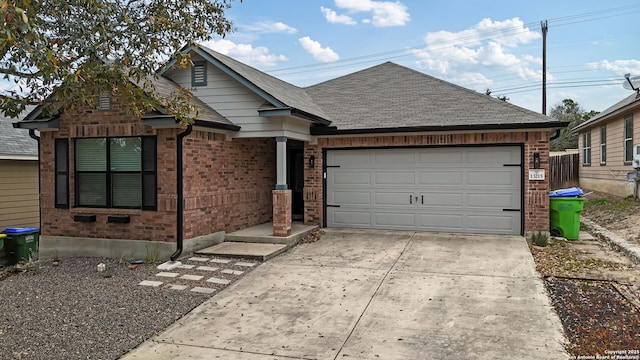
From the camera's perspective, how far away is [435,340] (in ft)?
15.6

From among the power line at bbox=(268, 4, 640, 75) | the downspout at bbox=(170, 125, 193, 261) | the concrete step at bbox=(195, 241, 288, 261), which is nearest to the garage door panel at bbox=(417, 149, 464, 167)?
the concrete step at bbox=(195, 241, 288, 261)

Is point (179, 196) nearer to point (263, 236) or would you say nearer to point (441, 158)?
Answer: point (263, 236)

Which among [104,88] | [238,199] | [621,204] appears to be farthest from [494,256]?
[621,204]

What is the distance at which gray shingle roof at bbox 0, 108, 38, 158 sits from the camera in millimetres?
12465

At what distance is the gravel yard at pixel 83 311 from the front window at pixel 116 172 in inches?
60.3

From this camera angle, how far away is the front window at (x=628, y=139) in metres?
15.3

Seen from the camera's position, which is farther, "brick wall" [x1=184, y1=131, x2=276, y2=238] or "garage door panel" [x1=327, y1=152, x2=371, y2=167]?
"garage door panel" [x1=327, y1=152, x2=371, y2=167]

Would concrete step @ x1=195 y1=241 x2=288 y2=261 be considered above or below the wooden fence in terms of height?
below

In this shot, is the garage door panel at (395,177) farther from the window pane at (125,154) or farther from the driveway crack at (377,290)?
the window pane at (125,154)

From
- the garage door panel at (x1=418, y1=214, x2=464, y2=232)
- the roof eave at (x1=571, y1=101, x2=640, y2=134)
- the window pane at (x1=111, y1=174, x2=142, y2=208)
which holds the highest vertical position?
the roof eave at (x1=571, y1=101, x2=640, y2=134)

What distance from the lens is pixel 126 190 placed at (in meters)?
9.09

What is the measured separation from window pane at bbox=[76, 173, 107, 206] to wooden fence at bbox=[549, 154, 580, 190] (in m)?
20.8

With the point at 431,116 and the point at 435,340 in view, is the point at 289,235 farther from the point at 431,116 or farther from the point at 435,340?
the point at 435,340

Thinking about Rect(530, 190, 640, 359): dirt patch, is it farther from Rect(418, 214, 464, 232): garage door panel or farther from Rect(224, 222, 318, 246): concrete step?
Rect(224, 222, 318, 246): concrete step
